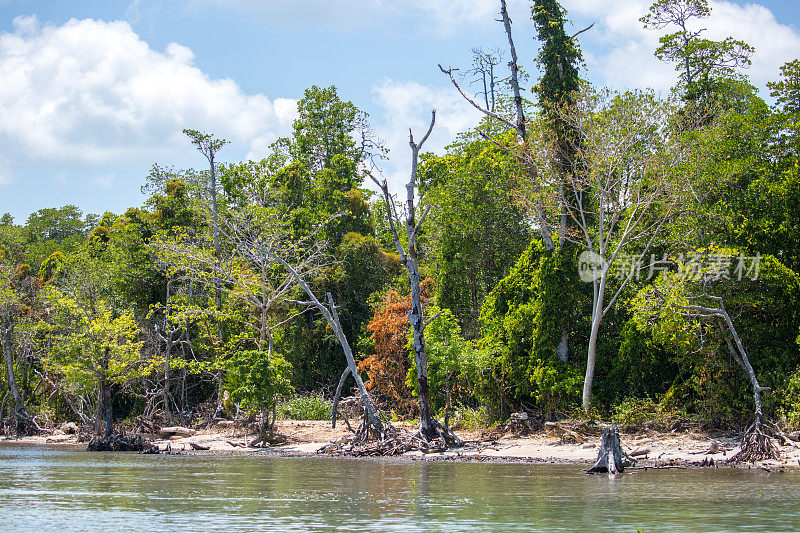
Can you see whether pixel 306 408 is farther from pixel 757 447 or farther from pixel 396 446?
pixel 757 447

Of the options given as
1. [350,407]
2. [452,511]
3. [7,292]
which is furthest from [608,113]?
[7,292]

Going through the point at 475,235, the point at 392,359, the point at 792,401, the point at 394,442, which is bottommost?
the point at 394,442

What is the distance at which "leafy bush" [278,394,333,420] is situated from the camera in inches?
1149

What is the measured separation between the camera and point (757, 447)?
1585 centimetres

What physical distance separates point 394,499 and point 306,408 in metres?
18.7

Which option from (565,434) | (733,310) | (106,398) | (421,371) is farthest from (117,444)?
(733,310)

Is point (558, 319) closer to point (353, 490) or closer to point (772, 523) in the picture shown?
point (353, 490)

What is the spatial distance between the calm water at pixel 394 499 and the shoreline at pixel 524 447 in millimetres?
1556

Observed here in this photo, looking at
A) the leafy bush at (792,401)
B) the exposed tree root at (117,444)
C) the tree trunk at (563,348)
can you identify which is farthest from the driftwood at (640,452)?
the exposed tree root at (117,444)

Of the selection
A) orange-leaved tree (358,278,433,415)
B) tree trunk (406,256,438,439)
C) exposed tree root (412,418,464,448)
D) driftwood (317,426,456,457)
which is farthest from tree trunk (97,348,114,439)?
tree trunk (406,256,438,439)

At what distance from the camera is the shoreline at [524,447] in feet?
54.4

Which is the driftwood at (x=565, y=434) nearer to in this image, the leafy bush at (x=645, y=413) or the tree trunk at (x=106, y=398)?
the leafy bush at (x=645, y=413)

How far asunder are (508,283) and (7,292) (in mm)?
20675

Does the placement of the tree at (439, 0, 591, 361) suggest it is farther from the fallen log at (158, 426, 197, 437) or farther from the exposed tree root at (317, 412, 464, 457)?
the fallen log at (158, 426, 197, 437)
